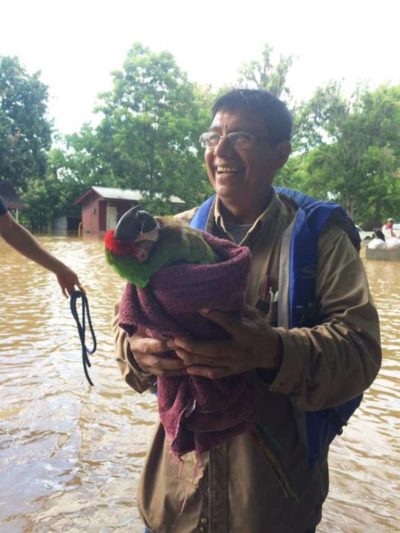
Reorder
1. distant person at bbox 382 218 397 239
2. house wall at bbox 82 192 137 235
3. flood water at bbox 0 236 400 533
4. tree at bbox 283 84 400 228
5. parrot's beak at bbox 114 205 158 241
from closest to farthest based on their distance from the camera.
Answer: parrot's beak at bbox 114 205 158 241, flood water at bbox 0 236 400 533, distant person at bbox 382 218 397 239, tree at bbox 283 84 400 228, house wall at bbox 82 192 137 235

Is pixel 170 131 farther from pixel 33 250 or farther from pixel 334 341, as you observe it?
pixel 334 341

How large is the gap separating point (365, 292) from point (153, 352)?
679 millimetres

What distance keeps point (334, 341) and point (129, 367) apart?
2.34ft

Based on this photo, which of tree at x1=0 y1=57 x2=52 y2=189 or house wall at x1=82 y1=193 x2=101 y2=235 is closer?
tree at x1=0 y1=57 x2=52 y2=189

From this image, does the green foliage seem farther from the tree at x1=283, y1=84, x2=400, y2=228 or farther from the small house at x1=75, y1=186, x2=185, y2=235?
the small house at x1=75, y1=186, x2=185, y2=235

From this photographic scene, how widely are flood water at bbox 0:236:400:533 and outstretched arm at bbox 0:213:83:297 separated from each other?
23.4 inches

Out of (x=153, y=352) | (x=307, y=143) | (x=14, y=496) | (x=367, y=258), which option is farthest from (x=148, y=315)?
(x=307, y=143)

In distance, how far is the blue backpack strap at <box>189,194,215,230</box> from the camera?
180 cm

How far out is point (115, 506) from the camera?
311 cm

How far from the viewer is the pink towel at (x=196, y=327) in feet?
3.95

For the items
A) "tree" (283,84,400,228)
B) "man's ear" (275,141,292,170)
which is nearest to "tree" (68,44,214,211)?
"tree" (283,84,400,228)

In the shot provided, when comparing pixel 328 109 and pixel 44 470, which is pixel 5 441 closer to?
pixel 44 470

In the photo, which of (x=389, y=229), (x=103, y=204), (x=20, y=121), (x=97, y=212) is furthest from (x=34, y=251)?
(x=97, y=212)

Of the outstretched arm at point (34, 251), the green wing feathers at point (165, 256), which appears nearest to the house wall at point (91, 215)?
the outstretched arm at point (34, 251)
